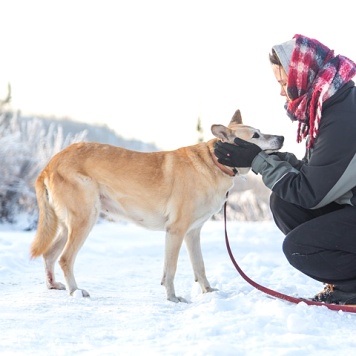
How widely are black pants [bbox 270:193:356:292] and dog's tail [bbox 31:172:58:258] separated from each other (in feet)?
6.70

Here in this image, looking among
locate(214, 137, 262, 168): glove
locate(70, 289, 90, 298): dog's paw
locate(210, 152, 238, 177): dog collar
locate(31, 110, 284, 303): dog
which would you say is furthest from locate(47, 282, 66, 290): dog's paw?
locate(214, 137, 262, 168): glove

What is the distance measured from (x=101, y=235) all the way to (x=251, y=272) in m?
5.03

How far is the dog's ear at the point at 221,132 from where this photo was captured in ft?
16.6

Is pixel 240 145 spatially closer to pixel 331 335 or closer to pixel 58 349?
pixel 331 335

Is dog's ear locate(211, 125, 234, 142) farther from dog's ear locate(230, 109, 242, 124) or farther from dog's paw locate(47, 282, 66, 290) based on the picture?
dog's paw locate(47, 282, 66, 290)

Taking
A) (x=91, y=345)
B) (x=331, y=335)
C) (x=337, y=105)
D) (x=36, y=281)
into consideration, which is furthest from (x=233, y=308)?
(x=36, y=281)

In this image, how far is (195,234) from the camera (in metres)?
5.41

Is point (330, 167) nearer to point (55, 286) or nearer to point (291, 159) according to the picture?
point (291, 159)

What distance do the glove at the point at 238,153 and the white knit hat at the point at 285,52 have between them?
59cm

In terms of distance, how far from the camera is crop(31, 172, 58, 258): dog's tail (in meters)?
5.16

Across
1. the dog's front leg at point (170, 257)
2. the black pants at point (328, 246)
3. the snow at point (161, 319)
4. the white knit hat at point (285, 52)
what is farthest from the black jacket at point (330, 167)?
the dog's front leg at point (170, 257)

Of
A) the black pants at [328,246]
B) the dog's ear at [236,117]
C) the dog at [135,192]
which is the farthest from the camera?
the dog's ear at [236,117]

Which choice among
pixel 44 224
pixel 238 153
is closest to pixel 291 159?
pixel 238 153

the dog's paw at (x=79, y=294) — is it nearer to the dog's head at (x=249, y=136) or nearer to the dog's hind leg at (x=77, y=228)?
the dog's hind leg at (x=77, y=228)
